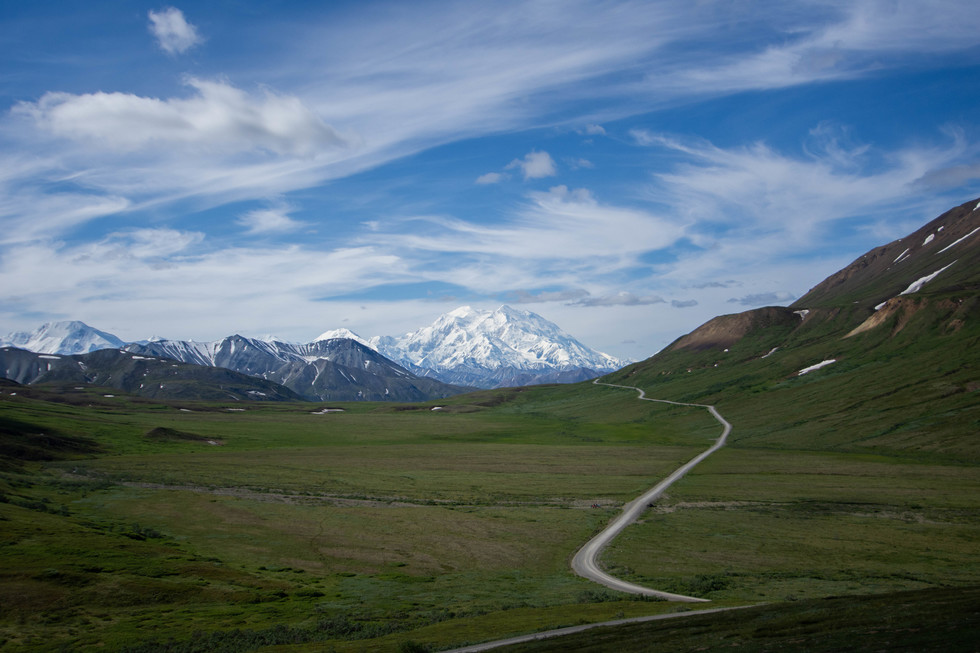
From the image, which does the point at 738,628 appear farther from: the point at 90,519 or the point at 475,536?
the point at 90,519

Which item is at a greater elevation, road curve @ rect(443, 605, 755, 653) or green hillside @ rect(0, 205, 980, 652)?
road curve @ rect(443, 605, 755, 653)

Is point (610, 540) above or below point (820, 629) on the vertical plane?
below

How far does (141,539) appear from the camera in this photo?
184 ft

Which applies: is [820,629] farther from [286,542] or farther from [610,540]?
[286,542]

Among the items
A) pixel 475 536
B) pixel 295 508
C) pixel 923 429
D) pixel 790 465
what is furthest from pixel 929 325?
pixel 295 508

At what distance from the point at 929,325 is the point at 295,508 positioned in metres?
205

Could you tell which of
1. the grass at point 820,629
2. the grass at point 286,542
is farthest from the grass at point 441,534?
the grass at point 820,629

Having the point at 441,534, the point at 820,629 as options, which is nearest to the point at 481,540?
the point at 441,534

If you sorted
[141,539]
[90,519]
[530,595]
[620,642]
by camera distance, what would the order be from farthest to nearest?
[90,519] < [141,539] < [530,595] < [620,642]

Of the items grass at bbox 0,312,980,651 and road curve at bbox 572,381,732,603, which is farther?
road curve at bbox 572,381,732,603

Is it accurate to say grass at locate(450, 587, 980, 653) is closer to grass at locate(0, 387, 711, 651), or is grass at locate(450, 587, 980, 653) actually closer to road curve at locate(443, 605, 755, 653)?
road curve at locate(443, 605, 755, 653)

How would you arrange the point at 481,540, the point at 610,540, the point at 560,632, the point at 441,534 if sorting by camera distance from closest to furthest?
the point at 560,632 < the point at 610,540 < the point at 481,540 < the point at 441,534

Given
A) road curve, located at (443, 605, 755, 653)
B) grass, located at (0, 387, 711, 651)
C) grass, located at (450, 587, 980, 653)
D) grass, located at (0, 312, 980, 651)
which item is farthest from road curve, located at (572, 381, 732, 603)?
grass, located at (450, 587, 980, 653)

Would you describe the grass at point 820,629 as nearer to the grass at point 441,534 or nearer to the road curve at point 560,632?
the grass at point 441,534
